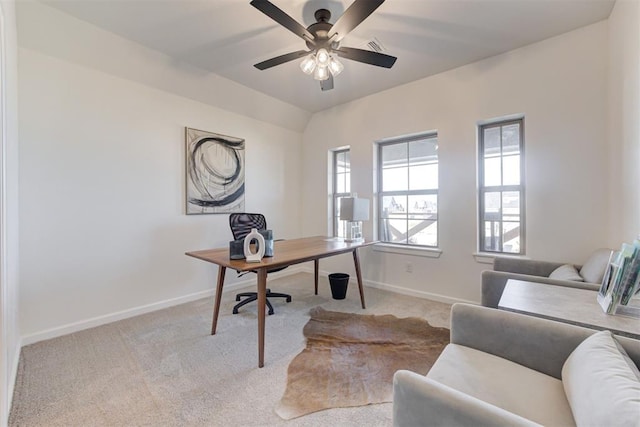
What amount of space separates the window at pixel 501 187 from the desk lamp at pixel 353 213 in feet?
4.31

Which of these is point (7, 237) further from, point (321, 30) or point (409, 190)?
point (409, 190)

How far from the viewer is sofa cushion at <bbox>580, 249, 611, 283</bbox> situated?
189cm

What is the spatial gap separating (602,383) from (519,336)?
46 centimetres

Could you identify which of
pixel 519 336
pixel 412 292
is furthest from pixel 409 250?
pixel 519 336

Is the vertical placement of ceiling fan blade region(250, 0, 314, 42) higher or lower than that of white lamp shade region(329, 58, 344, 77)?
higher

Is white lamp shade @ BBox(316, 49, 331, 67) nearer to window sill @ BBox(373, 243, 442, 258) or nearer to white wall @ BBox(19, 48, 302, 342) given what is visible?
white wall @ BBox(19, 48, 302, 342)

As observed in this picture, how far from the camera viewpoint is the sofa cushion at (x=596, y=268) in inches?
74.2

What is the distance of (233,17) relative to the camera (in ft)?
7.53

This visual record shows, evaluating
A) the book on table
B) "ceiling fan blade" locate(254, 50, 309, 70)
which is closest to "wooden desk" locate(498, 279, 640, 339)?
the book on table

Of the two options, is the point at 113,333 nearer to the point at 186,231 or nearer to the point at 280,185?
the point at 186,231

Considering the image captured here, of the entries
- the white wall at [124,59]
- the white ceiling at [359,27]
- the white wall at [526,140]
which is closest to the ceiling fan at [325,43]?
the white ceiling at [359,27]

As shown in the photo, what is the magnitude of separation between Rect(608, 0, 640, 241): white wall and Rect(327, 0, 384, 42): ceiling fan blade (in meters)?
1.70

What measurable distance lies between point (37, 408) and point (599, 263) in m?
3.73

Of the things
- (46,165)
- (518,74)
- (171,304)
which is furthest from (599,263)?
(46,165)
